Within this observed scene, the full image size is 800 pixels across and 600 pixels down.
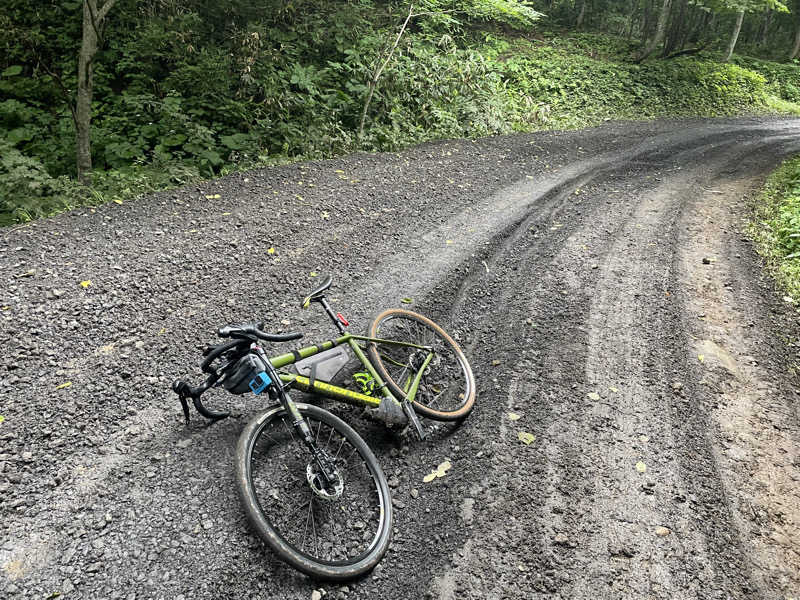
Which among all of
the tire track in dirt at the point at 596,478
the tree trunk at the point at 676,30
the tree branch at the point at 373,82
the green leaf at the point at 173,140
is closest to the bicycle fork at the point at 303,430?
the tire track in dirt at the point at 596,478

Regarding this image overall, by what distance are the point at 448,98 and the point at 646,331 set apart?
31.9 ft

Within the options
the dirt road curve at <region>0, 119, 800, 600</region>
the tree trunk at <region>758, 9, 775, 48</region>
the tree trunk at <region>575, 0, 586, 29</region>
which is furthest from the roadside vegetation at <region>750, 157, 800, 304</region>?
the tree trunk at <region>758, 9, 775, 48</region>

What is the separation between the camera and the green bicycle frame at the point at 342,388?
3408mm

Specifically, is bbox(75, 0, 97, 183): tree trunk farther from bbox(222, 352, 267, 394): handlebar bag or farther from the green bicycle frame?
bbox(222, 352, 267, 394): handlebar bag

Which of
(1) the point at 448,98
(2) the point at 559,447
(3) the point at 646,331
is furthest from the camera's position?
(1) the point at 448,98

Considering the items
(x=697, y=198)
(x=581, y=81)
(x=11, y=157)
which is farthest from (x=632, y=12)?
(x=11, y=157)

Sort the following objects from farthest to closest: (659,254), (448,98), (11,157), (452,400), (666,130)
A: (666,130) < (448,98) < (11,157) < (659,254) < (452,400)

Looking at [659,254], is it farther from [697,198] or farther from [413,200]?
[413,200]

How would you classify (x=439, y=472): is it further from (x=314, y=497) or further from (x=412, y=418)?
(x=314, y=497)

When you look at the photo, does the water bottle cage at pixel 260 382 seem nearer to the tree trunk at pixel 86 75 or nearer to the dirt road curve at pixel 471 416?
the dirt road curve at pixel 471 416

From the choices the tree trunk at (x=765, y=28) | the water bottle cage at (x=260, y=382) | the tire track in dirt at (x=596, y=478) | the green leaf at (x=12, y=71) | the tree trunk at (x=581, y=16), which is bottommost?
the tire track in dirt at (x=596, y=478)

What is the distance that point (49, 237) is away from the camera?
5.76 m

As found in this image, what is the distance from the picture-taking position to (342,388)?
147 inches

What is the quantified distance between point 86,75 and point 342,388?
7.24 m
